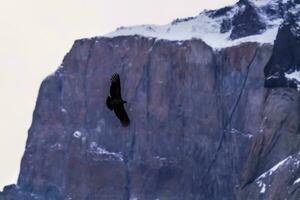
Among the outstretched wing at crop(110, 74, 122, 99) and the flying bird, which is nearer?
the outstretched wing at crop(110, 74, 122, 99)

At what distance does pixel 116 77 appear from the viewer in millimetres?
142625

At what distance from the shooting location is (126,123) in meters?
144

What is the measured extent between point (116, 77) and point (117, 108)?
4.91m

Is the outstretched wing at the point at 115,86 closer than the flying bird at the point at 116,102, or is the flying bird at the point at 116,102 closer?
the outstretched wing at the point at 115,86

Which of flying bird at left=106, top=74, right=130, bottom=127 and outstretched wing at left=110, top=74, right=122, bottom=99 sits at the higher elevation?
outstretched wing at left=110, top=74, right=122, bottom=99

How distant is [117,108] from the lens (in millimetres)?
147000

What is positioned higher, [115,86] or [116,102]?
[115,86]

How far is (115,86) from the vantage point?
145m

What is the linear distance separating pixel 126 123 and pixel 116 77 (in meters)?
3.68

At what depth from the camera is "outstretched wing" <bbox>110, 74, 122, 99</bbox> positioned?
469 feet

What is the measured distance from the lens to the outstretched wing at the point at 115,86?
143 m

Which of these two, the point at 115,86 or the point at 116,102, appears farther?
the point at 116,102

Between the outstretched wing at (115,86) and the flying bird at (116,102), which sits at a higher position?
the outstretched wing at (115,86)
